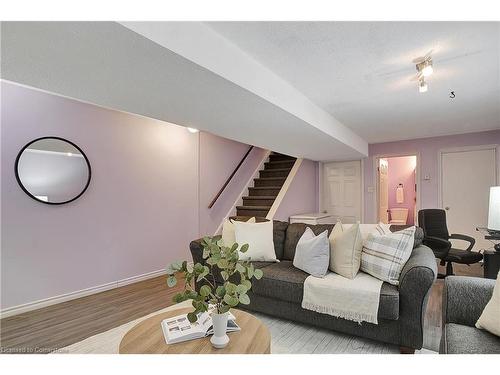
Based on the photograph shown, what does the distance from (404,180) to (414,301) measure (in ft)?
21.8

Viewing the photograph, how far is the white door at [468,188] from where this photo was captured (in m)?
4.52

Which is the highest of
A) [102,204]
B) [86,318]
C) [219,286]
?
[102,204]

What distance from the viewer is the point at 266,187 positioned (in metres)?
5.43

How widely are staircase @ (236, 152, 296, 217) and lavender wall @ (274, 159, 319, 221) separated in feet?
0.87

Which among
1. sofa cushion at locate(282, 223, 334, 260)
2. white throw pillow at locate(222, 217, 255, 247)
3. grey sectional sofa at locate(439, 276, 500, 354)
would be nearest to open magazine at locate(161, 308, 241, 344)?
grey sectional sofa at locate(439, 276, 500, 354)

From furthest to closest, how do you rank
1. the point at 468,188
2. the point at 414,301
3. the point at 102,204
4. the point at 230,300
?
the point at 468,188 → the point at 102,204 → the point at 414,301 → the point at 230,300

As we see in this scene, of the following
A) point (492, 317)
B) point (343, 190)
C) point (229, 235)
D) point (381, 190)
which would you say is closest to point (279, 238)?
point (229, 235)

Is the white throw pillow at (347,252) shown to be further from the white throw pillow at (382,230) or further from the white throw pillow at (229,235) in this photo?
the white throw pillow at (229,235)

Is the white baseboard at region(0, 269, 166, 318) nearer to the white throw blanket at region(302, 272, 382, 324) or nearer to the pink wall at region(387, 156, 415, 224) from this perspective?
the white throw blanket at region(302, 272, 382, 324)

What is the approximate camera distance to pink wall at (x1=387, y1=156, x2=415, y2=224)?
24.5ft

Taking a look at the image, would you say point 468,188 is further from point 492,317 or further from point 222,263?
point 222,263

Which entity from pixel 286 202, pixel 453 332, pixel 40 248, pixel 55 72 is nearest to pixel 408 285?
pixel 453 332

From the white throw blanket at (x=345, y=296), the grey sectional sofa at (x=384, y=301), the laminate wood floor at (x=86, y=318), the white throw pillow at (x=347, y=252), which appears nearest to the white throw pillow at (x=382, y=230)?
the grey sectional sofa at (x=384, y=301)

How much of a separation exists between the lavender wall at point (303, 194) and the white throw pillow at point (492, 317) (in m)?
3.25
